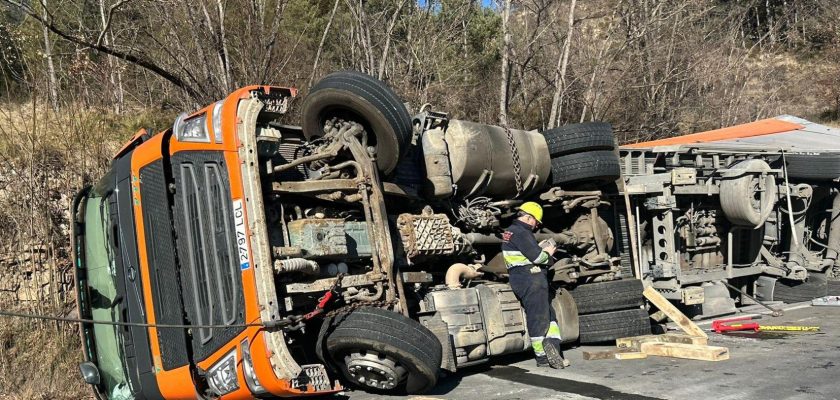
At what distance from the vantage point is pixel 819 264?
961 centimetres

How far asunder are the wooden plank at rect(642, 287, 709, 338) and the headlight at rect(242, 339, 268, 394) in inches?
150

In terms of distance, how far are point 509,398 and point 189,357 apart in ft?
6.58

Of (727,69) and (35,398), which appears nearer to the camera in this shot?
(35,398)

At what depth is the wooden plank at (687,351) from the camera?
19.0ft

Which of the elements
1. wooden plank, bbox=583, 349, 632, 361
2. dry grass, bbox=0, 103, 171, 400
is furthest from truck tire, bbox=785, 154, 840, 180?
dry grass, bbox=0, 103, 171, 400

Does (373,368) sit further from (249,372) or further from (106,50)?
(106,50)

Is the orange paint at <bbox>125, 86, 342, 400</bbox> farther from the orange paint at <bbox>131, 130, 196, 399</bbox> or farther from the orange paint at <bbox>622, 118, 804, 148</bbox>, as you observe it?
the orange paint at <bbox>622, 118, 804, 148</bbox>

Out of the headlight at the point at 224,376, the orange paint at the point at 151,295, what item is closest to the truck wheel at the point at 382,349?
the headlight at the point at 224,376

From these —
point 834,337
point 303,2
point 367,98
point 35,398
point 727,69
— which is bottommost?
point 834,337

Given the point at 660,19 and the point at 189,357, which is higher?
the point at 660,19

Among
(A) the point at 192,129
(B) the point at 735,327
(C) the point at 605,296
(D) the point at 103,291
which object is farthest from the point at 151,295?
(B) the point at 735,327

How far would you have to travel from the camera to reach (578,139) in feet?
22.4

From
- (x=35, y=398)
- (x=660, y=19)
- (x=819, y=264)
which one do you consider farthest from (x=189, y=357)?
(x=660, y=19)

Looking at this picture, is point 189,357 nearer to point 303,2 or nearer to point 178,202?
point 178,202
